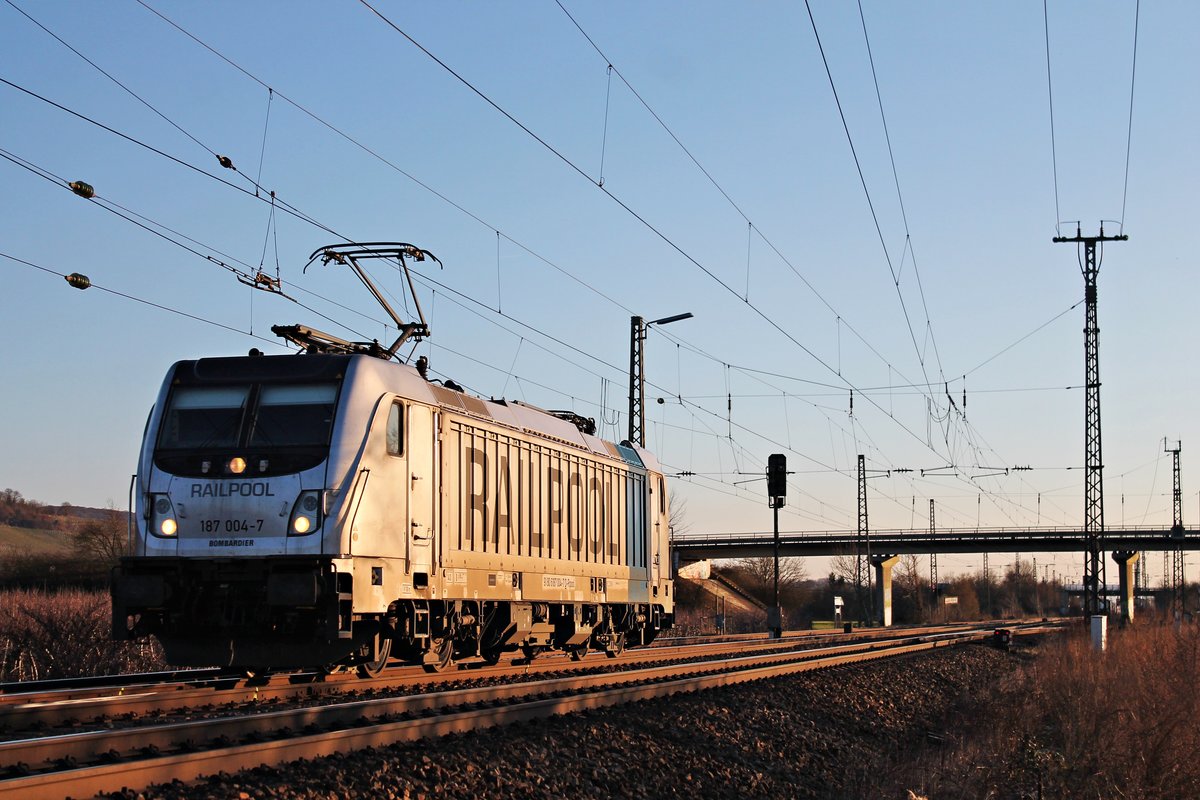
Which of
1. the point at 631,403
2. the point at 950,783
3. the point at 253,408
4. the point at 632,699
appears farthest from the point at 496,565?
the point at 631,403

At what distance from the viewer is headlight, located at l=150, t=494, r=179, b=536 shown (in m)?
15.0

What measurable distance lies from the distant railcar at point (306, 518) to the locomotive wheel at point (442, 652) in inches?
1.9

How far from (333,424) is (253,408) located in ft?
3.48

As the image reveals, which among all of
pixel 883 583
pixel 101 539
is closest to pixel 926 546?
pixel 883 583

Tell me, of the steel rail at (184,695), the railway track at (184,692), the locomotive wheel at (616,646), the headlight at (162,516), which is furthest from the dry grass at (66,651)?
the locomotive wheel at (616,646)

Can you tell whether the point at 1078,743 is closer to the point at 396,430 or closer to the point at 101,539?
the point at 396,430

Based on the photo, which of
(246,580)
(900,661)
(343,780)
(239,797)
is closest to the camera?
(239,797)

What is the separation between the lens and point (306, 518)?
14750mm

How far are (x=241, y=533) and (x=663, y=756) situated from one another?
548cm

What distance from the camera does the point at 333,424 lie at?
598 inches

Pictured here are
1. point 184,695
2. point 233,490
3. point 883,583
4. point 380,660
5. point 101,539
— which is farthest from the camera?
point 883,583

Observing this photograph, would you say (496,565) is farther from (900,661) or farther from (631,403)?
(631,403)

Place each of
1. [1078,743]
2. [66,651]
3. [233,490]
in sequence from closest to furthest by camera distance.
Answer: [233,490] < [1078,743] < [66,651]

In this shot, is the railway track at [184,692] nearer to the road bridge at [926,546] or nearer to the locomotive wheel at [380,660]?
the locomotive wheel at [380,660]
